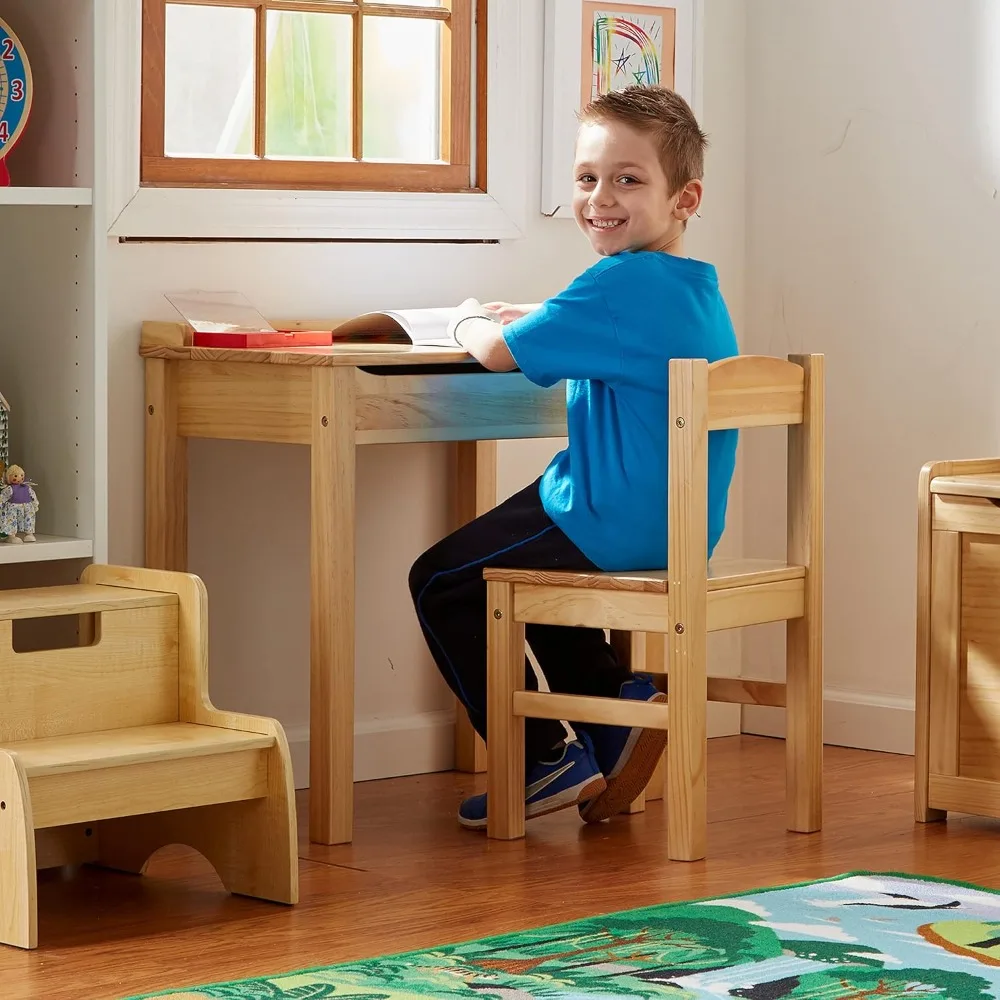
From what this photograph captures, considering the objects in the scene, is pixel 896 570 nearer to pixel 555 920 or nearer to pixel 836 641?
pixel 836 641

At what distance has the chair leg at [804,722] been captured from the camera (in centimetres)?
298

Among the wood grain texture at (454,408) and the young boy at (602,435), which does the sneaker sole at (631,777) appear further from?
the wood grain texture at (454,408)

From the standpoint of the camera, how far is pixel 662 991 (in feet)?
6.86

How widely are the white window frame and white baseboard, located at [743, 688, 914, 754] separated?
109cm

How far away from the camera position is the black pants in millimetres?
2922

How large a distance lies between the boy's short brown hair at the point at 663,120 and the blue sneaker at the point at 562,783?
2.82 feet

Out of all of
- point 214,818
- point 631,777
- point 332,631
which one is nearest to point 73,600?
point 214,818

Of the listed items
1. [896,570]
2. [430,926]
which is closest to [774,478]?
[896,570]

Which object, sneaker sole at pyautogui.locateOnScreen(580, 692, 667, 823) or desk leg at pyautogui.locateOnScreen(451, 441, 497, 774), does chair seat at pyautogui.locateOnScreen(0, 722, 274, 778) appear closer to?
sneaker sole at pyautogui.locateOnScreen(580, 692, 667, 823)

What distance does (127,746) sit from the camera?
245 centimetres

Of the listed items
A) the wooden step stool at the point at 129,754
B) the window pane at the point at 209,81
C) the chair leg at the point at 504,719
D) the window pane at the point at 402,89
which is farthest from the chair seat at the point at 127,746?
the window pane at the point at 402,89

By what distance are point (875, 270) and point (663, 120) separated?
908mm

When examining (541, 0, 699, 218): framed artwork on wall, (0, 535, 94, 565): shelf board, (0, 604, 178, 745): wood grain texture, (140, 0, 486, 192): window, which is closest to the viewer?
(0, 604, 178, 745): wood grain texture

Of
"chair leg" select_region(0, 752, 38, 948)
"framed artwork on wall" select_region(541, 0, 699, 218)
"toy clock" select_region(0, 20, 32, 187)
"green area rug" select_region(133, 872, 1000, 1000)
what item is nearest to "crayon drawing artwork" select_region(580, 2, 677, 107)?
"framed artwork on wall" select_region(541, 0, 699, 218)
